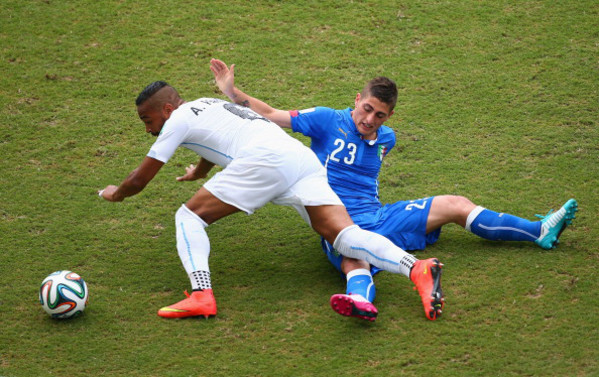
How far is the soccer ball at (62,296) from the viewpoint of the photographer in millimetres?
5234

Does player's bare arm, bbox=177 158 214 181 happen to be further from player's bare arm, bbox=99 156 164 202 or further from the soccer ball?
the soccer ball

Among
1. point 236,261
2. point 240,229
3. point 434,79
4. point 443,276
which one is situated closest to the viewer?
point 443,276

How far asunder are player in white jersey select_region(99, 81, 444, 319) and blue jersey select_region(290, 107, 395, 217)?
48cm

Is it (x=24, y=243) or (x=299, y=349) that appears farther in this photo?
(x=24, y=243)

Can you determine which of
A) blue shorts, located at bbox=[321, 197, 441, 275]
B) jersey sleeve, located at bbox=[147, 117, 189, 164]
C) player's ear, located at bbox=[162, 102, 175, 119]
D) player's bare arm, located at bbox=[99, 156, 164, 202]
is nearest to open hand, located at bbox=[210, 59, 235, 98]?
player's ear, located at bbox=[162, 102, 175, 119]

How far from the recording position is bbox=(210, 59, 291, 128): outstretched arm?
6.09 metres

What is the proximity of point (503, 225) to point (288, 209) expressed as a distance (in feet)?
6.47

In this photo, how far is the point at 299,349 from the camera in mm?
5023

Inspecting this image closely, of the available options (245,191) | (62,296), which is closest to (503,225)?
(245,191)

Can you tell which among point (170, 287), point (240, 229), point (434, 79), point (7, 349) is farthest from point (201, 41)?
point (7, 349)

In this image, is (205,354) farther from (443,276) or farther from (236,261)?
(443,276)

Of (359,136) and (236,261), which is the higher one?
(359,136)

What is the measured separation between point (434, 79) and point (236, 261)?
3.61 metres

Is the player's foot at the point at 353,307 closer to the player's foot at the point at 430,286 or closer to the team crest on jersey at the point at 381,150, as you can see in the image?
the player's foot at the point at 430,286
